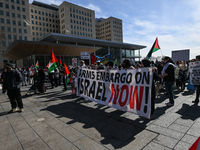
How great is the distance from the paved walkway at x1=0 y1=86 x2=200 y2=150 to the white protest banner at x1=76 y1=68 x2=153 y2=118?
1.49ft

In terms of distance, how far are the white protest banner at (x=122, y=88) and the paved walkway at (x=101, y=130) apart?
1.49 ft

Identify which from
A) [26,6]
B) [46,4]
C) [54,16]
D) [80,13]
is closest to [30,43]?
[26,6]

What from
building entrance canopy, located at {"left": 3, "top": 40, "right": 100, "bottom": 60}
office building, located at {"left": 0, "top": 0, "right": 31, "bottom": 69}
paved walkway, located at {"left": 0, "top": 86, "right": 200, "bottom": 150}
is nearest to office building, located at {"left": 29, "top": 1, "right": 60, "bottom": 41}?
office building, located at {"left": 0, "top": 0, "right": 31, "bottom": 69}

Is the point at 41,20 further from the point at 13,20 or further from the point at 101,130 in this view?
the point at 101,130

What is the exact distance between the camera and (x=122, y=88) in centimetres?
453

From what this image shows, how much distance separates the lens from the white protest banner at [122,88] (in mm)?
3828

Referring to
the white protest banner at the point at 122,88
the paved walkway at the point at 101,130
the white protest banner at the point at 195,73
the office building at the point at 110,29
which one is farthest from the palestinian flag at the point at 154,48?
the office building at the point at 110,29

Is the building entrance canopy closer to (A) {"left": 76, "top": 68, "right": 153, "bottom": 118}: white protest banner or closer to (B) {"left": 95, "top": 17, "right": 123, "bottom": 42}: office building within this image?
(A) {"left": 76, "top": 68, "right": 153, "bottom": 118}: white protest banner

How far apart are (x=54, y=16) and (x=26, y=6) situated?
74.7 ft

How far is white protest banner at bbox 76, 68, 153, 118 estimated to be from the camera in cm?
383

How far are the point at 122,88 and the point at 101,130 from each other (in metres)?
1.61

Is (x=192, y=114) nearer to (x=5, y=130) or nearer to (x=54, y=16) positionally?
(x=5, y=130)

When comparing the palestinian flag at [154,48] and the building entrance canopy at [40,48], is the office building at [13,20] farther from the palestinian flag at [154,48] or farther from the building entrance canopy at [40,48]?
the palestinian flag at [154,48]

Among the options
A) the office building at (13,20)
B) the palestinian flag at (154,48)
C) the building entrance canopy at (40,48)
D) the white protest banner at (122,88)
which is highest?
the office building at (13,20)
